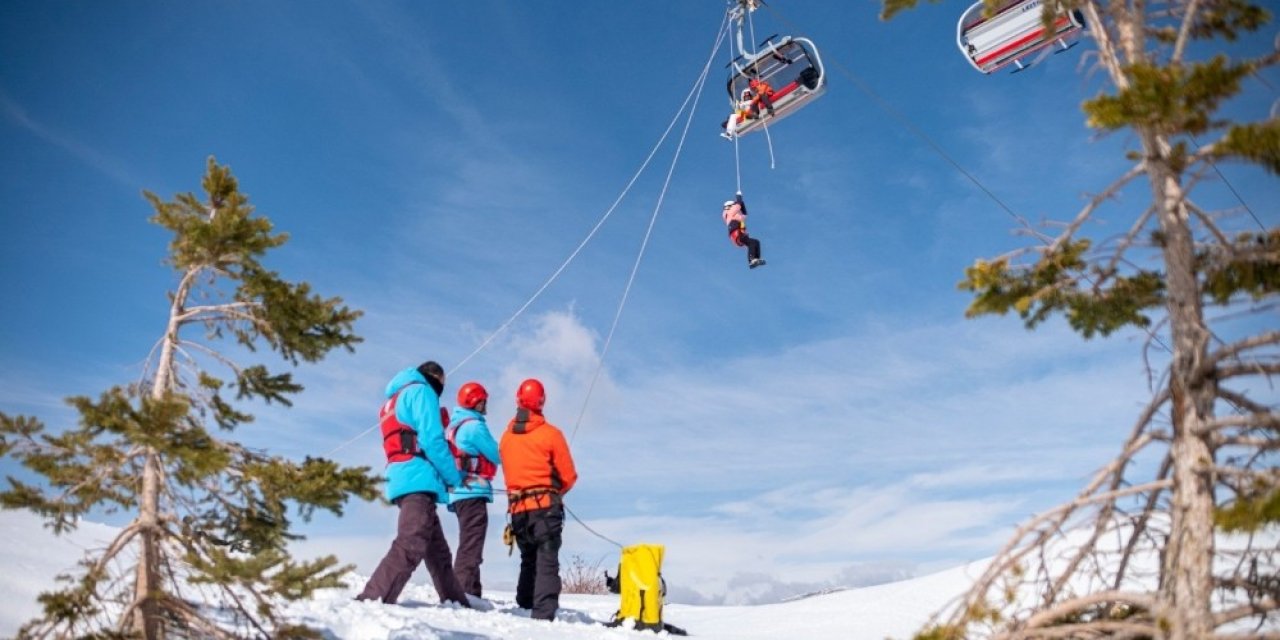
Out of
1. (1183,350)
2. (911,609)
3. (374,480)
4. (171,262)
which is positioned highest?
(171,262)

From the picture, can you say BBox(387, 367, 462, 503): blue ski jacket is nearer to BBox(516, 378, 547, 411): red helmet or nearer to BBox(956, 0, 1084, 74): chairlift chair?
BBox(516, 378, 547, 411): red helmet

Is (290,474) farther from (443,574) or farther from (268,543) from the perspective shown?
(443,574)

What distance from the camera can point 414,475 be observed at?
8188mm

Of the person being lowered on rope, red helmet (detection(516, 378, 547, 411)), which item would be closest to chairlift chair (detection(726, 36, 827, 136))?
the person being lowered on rope

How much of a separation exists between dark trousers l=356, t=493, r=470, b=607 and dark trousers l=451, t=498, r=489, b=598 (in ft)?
3.51

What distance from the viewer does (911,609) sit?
9852mm

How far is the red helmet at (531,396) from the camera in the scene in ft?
31.3

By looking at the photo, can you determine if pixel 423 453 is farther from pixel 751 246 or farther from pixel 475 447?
pixel 751 246

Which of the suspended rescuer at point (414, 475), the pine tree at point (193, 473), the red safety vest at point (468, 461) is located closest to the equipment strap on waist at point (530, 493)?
the red safety vest at point (468, 461)

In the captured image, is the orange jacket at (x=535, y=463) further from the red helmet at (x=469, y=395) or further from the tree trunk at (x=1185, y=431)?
the tree trunk at (x=1185, y=431)

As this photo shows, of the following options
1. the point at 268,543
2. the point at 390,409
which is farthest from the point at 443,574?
the point at 268,543

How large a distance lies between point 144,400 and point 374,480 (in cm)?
139

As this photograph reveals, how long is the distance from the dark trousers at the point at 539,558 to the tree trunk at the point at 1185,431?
20.3 feet

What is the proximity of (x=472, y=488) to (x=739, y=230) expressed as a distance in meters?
6.90
